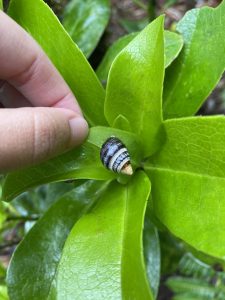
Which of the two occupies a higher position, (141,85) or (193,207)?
(141,85)

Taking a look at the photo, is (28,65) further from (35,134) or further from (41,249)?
(41,249)

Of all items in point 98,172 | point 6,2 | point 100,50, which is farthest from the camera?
point 100,50

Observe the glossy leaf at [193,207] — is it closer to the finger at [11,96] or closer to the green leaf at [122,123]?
the green leaf at [122,123]

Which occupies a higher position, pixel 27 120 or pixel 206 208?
pixel 27 120

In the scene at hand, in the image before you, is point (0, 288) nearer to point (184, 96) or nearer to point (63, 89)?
point (63, 89)

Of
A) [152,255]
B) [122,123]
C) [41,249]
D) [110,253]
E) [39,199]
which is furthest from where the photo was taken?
[39,199]

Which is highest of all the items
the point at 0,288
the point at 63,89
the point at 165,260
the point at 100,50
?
the point at 63,89

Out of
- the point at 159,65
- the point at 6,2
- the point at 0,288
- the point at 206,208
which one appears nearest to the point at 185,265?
the point at 0,288

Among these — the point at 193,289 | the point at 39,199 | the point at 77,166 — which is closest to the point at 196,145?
the point at 77,166
